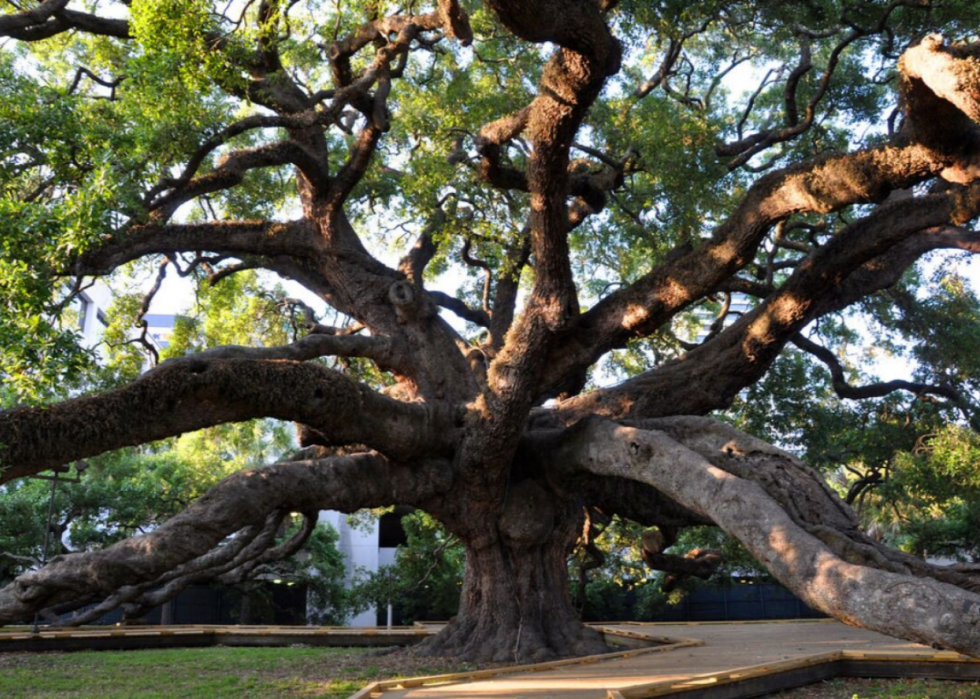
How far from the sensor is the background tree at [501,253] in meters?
6.30

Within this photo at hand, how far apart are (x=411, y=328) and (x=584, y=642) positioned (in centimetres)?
403

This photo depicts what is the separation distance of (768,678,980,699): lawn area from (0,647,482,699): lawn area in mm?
3262

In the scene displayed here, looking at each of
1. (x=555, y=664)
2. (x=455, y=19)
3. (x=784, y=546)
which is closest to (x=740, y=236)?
(x=784, y=546)

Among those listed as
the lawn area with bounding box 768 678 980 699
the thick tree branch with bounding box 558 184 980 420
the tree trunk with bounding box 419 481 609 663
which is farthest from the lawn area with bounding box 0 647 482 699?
the thick tree branch with bounding box 558 184 980 420

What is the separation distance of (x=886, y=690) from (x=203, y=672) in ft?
21.6

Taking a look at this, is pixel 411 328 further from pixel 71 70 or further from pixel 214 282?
pixel 71 70

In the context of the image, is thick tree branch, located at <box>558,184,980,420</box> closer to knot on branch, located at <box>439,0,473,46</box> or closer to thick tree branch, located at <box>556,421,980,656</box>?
thick tree branch, located at <box>556,421,980,656</box>

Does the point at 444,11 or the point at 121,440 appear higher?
the point at 444,11

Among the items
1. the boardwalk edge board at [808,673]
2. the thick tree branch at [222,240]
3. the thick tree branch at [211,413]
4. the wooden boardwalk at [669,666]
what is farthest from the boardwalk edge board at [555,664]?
the thick tree branch at [222,240]

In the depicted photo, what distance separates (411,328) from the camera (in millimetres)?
10719

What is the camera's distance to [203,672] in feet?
30.6

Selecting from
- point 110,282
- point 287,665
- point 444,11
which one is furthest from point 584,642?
point 110,282

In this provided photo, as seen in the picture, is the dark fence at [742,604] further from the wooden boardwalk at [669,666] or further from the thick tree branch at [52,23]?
the thick tree branch at [52,23]

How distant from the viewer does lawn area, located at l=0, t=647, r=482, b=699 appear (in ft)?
25.5
